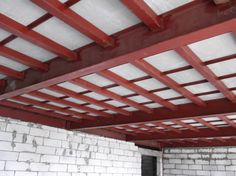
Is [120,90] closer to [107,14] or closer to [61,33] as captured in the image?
[61,33]

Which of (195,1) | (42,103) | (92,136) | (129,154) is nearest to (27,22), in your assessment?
(195,1)

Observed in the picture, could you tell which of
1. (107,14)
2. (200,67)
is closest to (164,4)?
(107,14)

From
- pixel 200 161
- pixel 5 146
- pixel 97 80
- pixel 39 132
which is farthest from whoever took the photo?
pixel 200 161

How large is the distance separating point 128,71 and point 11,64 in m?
1.29

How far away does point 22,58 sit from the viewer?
2531mm

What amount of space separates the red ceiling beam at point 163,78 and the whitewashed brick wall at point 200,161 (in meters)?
4.59

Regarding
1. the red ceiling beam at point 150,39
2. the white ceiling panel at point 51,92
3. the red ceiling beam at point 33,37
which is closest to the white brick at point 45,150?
the white ceiling panel at point 51,92

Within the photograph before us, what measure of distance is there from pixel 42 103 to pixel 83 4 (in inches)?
103

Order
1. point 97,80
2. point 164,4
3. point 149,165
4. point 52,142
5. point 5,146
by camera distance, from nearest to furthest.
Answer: point 164,4 → point 97,80 → point 5,146 → point 52,142 → point 149,165

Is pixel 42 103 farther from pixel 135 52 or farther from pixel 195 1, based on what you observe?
pixel 195 1

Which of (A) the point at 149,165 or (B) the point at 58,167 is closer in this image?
(B) the point at 58,167

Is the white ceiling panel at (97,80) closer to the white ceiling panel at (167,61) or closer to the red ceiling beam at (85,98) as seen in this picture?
the red ceiling beam at (85,98)

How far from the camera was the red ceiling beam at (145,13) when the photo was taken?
5.47 ft

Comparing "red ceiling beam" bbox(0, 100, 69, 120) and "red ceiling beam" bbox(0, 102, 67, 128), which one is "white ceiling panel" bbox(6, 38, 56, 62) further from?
"red ceiling beam" bbox(0, 102, 67, 128)
